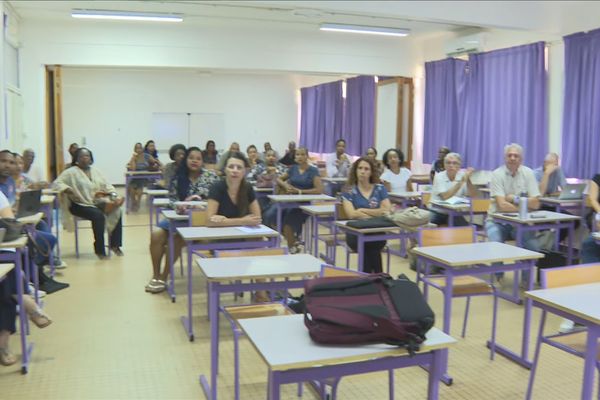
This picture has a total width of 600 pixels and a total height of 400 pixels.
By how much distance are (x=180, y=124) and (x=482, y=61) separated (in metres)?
8.91

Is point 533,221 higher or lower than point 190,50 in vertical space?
lower

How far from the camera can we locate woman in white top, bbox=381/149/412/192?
728 cm

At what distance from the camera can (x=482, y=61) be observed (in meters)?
8.66

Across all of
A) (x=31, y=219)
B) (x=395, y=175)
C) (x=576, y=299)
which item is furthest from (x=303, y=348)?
(x=395, y=175)

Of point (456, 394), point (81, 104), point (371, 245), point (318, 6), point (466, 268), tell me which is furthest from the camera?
point (81, 104)

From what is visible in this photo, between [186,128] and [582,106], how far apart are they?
416 inches

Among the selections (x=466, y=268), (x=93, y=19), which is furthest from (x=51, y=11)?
(x=466, y=268)

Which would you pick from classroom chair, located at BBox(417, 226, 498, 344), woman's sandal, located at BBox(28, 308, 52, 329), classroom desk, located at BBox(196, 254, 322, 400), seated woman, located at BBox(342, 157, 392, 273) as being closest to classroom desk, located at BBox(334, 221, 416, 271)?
seated woman, located at BBox(342, 157, 392, 273)

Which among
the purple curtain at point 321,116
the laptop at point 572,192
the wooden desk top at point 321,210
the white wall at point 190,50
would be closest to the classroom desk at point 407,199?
the wooden desk top at point 321,210

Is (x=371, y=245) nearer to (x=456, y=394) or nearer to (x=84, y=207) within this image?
(x=456, y=394)

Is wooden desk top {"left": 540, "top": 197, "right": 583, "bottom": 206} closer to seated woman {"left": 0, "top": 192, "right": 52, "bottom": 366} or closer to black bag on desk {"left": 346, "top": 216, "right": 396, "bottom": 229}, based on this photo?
black bag on desk {"left": 346, "top": 216, "right": 396, "bottom": 229}

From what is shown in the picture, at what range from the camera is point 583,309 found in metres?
2.34

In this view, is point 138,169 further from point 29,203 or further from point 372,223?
point 372,223

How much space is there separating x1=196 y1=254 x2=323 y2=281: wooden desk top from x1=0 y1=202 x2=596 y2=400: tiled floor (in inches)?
23.8
